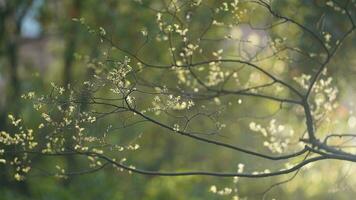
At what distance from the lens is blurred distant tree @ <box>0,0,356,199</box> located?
398cm

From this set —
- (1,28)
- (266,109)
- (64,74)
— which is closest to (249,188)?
(266,109)

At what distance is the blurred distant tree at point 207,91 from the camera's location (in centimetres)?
398

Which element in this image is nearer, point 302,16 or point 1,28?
point 302,16

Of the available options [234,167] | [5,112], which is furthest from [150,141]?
[5,112]

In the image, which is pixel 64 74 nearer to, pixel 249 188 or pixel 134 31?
pixel 134 31

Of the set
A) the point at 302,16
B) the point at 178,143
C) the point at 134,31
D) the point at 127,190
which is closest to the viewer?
the point at 302,16

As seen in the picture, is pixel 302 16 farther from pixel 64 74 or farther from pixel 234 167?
pixel 64 74

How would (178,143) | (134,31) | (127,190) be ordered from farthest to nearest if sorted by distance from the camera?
(178,143)
(134,31)
(127,190)

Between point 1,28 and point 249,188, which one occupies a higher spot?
point 1,28

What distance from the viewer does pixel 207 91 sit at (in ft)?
19.3

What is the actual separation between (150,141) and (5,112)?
1.90 metres

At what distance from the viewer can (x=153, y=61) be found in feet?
28.1

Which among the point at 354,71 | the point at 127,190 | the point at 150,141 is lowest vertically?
the point at 127,190

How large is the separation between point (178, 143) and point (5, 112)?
2.24 m
